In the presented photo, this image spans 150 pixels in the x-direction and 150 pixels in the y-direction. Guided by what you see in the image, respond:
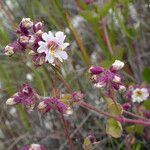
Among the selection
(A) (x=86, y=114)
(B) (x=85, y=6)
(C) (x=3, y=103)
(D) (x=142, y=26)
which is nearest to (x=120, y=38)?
(D) (x=142, y=26)

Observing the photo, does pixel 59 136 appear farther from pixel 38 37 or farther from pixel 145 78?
pixel 38 37

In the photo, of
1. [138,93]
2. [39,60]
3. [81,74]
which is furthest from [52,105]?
[81,74]

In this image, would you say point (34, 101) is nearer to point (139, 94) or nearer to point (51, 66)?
point (51, 66)

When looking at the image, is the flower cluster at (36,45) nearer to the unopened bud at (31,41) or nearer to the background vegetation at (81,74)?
the unopened bud at (31,41)

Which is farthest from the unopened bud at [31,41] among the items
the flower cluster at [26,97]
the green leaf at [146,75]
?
the green leaf at [146,75]

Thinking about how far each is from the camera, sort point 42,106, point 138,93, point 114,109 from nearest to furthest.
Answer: point 42,106, point 114,109, point 138,93

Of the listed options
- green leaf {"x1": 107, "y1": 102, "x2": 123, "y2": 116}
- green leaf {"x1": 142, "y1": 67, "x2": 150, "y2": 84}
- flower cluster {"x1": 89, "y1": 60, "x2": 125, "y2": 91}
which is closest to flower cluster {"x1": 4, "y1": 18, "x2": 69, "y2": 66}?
flower cluster {"x1": 89, "y1": 60, "x2": 125, "y2": 91}

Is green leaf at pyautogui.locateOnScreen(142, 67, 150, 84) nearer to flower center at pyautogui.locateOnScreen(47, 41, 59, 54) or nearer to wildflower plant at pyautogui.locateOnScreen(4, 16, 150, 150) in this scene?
wildflower plant at pyautogui.locateOnScreen(4, 16, 150, 150)
